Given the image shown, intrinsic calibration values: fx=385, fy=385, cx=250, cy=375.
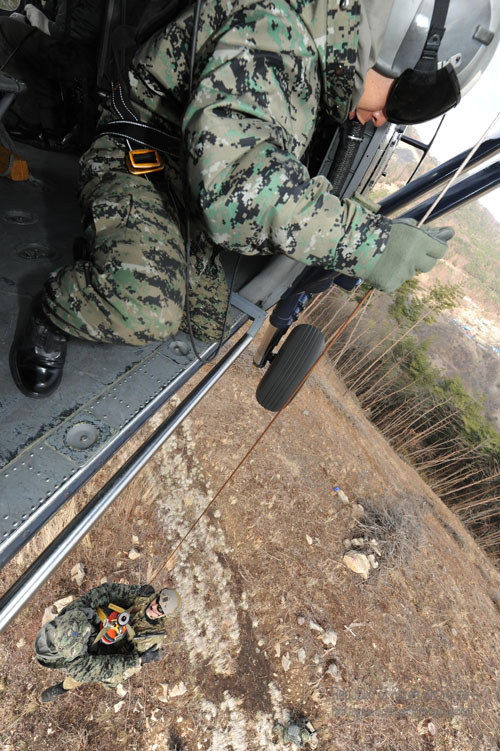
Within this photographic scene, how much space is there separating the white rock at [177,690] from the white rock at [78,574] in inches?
47.2

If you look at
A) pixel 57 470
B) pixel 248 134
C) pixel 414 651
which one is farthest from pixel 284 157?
pixel 414 651

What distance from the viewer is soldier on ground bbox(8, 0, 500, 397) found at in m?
1.12

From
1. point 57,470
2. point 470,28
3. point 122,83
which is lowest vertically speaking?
point 57,470

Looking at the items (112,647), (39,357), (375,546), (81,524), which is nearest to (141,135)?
(39,357)

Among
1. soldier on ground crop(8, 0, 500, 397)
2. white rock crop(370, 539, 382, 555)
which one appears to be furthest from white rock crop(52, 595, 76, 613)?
white rock crop(370, 539, 382, 555)

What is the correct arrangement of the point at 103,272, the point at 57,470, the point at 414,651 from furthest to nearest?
the point at 414,651
the point at 103,272
the point at 57,470

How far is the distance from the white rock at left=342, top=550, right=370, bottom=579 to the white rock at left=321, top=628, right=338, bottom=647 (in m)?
0.79

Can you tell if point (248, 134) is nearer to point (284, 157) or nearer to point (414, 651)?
point (284, 157)

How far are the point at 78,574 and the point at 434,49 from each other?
429 centimetres

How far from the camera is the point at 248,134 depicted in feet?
3.66

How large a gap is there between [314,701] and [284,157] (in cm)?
414

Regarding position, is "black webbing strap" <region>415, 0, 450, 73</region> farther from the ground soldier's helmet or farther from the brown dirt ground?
the brown dirt ground

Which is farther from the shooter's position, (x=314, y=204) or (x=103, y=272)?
(x=103, y=272)

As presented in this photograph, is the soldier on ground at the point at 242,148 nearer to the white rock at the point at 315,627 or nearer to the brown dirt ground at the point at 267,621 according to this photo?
the brown dirt ground at the point at 267,621
